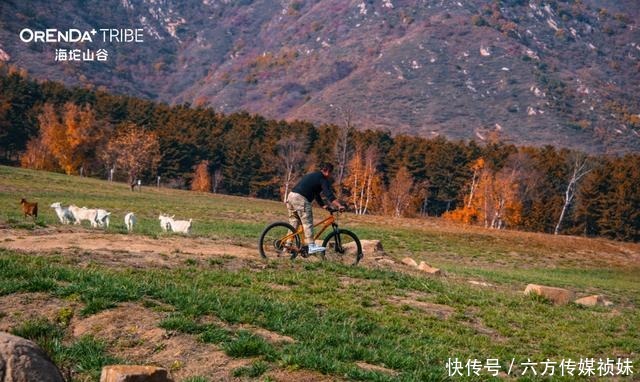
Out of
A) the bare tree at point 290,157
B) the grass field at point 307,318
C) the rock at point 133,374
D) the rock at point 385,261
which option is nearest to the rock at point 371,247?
the rock at point 385,261

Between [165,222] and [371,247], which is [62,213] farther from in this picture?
[371,247]

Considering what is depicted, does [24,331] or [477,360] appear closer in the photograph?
[24,331]

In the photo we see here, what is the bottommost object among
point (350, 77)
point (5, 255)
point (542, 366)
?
point (542, 366)

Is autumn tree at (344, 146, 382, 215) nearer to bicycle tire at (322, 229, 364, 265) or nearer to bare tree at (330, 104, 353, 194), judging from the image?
bare tree at (330, 104, 353, 194)

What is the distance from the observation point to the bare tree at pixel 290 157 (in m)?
86.4

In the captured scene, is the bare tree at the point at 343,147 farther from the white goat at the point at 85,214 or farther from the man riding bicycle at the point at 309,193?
the man riding bicycle at the point at 309,193

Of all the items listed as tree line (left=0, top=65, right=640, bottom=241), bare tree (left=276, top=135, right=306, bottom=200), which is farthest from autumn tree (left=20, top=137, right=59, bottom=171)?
bare tree (left=276, top=135, right=306, bottom=200)

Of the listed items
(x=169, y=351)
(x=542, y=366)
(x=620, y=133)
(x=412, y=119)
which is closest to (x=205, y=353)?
(x=169, y=351)

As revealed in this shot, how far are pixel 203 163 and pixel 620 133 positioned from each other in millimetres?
121838

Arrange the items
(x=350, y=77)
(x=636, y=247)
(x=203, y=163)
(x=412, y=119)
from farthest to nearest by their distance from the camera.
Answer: (x=350, y=77), (x=412, y=119), (x=203, y=163), (x=636, y=247)

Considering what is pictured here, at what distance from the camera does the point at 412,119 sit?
159750 mm

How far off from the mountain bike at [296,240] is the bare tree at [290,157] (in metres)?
67.8

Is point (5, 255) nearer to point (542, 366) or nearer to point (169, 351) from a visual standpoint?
point (169, 351)

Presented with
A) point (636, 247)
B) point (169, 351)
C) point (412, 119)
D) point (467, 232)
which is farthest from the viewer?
point (412, 119)
